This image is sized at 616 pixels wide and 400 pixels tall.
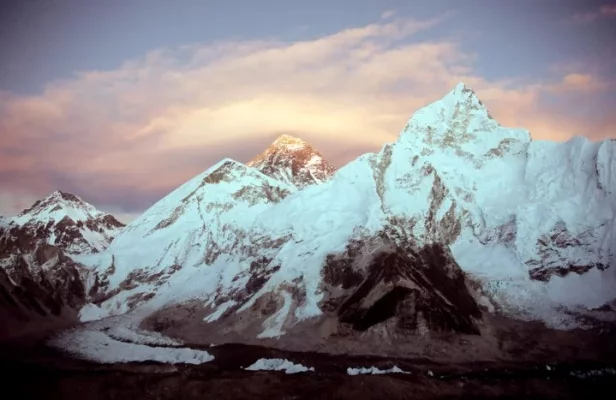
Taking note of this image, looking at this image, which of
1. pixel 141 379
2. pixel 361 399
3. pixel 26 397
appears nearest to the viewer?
pixel 26 397

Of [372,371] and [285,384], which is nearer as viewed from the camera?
[285,384]

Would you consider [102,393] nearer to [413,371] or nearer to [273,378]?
[273,378]

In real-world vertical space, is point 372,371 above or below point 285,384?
below

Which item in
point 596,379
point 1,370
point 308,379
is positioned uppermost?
point 1,370

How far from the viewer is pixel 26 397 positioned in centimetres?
15550

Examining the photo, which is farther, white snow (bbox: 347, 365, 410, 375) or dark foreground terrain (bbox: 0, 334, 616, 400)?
white snow (bbox: 347, 365, 410, 375)

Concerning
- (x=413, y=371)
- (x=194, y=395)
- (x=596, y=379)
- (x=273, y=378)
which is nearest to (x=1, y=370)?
(x=194, y=395)

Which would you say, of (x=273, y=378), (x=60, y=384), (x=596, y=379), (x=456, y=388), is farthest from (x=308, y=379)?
(x=596, y=379)

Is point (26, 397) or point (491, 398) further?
point (491, 398)

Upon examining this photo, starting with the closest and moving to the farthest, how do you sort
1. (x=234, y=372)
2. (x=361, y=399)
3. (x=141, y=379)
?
(x=361, y=399) → (x=141, y=379) → (x=234, y=372)

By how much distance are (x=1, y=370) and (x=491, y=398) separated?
133 metres

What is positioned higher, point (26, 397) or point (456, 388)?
point (26, 397)

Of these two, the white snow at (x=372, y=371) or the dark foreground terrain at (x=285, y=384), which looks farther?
the white snow at (x=372, y=371)

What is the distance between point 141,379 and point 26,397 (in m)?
31.2
